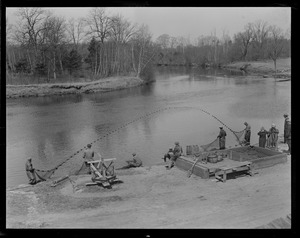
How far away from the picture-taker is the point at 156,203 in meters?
8.48

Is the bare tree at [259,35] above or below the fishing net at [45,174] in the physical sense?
above

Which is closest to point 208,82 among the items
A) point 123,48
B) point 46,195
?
point 123,48

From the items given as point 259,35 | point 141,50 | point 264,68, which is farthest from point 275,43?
point 141,50

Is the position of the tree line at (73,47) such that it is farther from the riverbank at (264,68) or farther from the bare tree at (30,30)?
the riverbank at (264,68)

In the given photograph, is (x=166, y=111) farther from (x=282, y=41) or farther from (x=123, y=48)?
(x=282, y=41)

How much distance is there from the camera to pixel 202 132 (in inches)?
458

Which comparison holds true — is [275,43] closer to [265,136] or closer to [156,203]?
[265,136]

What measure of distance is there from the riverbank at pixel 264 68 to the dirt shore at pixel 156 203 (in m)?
3.28

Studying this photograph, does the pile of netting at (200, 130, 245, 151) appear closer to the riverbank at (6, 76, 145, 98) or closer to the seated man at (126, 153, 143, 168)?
the seated man at (126, 153, 143, 168)

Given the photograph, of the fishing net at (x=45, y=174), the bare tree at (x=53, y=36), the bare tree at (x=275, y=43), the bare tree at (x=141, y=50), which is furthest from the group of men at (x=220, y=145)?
the bare tree at (x=141, y=50)

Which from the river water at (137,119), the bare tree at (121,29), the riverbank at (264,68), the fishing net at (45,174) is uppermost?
the bare tree at (121,29)

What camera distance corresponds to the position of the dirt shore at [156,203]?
25.7ft

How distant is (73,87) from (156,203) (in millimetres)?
4949

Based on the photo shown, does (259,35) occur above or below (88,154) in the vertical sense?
above
